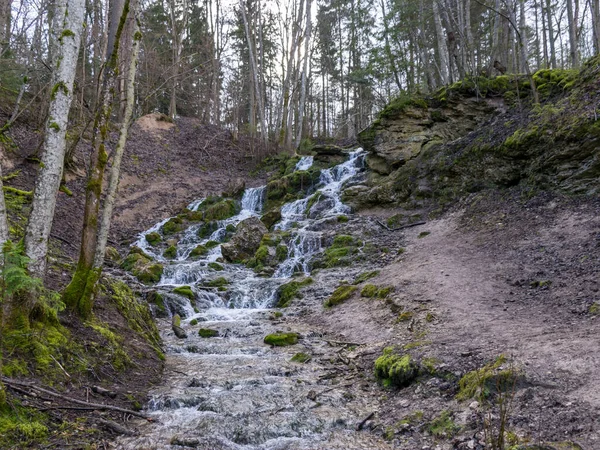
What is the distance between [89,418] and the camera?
13.0 feet

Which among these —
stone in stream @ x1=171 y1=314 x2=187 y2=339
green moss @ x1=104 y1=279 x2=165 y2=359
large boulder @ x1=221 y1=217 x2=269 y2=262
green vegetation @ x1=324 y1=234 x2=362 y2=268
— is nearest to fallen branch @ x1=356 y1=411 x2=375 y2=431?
green moss @ x1=104 y1=279 x2=165 y2=359

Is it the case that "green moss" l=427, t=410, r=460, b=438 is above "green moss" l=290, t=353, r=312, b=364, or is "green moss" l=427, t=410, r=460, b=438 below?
below

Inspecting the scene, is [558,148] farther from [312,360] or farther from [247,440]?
[247,440]

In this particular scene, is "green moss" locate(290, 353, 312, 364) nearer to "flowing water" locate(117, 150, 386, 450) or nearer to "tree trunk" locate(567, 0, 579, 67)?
"flowing water" locate(117, 150, 386, 450)

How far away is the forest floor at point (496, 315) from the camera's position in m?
3.62

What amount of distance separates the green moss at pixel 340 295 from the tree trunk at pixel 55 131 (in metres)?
6.41

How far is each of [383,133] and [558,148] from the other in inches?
319

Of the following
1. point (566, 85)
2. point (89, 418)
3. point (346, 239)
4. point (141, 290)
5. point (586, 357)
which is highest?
point (566, 85)

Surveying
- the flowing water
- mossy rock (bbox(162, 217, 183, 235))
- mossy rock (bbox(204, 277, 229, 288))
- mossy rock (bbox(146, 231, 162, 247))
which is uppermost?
mossy rock (bbox(162, 217, 183, 235))

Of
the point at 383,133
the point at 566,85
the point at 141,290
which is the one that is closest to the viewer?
the point at 141,290

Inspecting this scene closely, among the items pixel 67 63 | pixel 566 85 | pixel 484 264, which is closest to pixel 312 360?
pixel 484 264

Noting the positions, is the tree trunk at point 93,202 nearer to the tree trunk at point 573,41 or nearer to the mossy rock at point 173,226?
the mossy rock at point 173,226

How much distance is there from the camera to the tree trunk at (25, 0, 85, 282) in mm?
4293

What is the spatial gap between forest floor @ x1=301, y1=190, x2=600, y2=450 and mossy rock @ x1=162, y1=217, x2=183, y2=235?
8.93 metres
